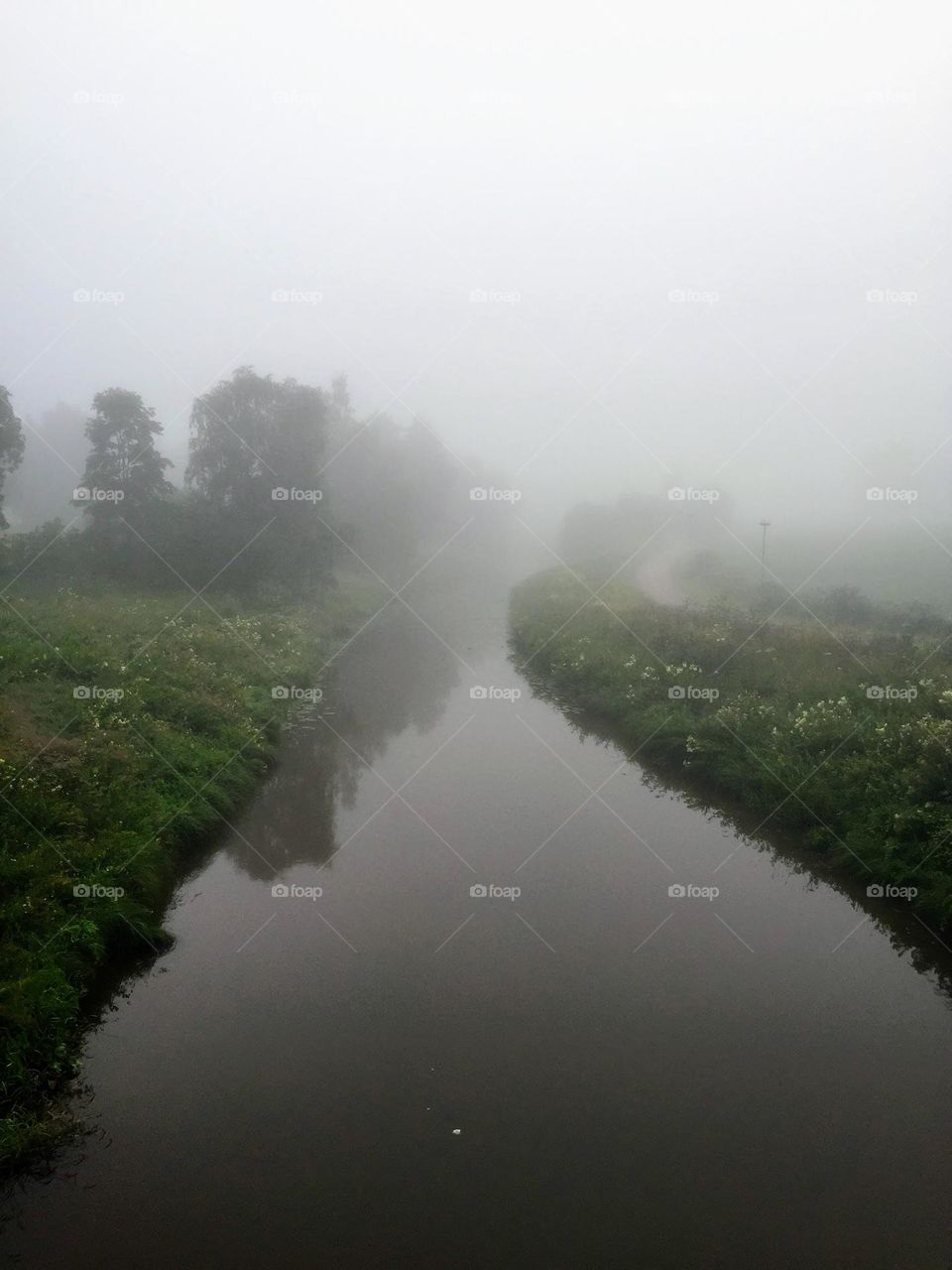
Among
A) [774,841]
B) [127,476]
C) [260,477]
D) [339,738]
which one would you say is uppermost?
[260,477]

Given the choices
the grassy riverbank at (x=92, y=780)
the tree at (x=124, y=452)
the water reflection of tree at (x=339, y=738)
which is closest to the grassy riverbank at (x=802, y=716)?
the water reflection of tree at (x=339, y=738)

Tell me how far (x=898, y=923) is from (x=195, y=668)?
13624 millimetres

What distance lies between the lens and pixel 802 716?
13461 mm

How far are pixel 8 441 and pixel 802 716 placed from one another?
80.0ft

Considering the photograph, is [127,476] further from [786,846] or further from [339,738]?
[786,846]

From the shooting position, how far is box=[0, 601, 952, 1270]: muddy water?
17.8 feet

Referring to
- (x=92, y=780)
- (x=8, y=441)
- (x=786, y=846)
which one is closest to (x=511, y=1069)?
(x=786, y=846)

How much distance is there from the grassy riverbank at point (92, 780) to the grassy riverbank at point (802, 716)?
8021mm

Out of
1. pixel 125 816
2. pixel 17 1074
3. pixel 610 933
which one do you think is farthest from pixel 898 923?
pixel 125 816

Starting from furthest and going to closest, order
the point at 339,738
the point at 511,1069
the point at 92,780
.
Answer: the point at 339,738
the point at 92,780
the point at 511,1069

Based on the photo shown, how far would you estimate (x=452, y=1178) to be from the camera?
5789 millimetres

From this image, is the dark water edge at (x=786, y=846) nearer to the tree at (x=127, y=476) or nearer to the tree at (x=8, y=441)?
the tree at (x=127, y=476)

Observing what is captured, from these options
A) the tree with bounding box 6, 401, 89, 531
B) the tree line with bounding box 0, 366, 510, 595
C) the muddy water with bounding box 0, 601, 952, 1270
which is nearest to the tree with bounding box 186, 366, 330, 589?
the tree line with bounding box 0, 366, 510, 595

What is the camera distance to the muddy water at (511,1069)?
17.8 feet
